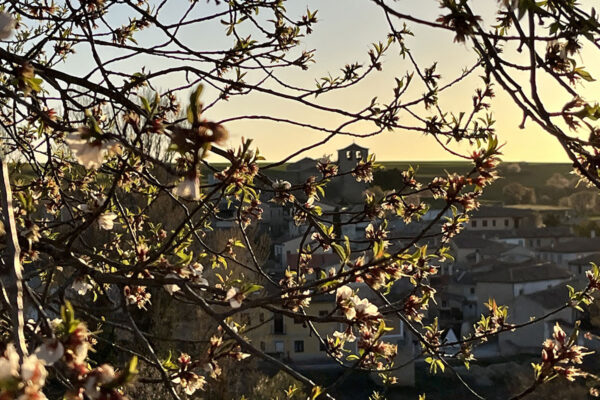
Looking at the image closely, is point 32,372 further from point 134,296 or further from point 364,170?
point 364,170

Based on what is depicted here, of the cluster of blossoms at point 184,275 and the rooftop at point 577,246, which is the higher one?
the cluster of blossoms at point 184,275

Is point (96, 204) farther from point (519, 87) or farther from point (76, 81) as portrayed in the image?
point (519, 87)

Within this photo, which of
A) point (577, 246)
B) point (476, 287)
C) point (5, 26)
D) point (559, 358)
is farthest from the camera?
point (577, 246)

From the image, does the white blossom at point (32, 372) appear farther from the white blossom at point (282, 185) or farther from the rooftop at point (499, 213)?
the rooftop at point (499, 213)

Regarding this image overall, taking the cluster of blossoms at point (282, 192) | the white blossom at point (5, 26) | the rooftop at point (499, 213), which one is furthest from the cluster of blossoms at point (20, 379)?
the rooftop at point (499, 213)

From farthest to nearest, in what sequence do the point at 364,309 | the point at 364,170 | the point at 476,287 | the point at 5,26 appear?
1. the point at 476,287
2. the point at 364,170
3. the point at 364,309
4. the point at 5,26

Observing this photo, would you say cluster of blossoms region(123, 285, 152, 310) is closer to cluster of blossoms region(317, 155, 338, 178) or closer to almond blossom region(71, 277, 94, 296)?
almond blossom region(71, 277, 94, 296)

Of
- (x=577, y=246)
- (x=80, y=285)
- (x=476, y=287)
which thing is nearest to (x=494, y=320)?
(x=80, y=285)

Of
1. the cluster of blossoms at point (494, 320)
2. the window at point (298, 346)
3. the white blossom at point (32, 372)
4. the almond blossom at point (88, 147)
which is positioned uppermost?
the almond blossom at point (88, 147)

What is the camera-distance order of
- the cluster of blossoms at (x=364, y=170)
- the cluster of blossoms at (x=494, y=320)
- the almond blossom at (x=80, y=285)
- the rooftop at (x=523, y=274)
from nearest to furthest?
the almond blossom at (x=80, y=285)
the cluster of blossoms at (x=494, y=320)
the cluster of blossoms at (x=364, y=170)
the rooftop at (x=523, y=274)

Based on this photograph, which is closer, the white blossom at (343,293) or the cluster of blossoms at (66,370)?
the cluster of blossoms at (66,370)

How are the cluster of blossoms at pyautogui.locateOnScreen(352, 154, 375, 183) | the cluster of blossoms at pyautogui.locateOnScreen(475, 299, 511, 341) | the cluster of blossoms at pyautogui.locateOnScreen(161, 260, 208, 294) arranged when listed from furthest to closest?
the cluster of blossoms at pyautogui.locateOnScreen(352, 154, 375, 183), the cluster of blossoms at pyautogui.locateOnScreen(475, 299, 511, 341), the cluster of blossoms at pyautogui.locateOnScreen(161, 260, 208, 294)

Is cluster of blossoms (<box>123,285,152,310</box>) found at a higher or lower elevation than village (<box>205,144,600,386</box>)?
higher

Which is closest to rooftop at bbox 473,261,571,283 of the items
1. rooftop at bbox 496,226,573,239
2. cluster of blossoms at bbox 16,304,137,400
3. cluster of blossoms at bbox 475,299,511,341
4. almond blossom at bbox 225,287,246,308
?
rooftop at bbox 496,226,573,239
